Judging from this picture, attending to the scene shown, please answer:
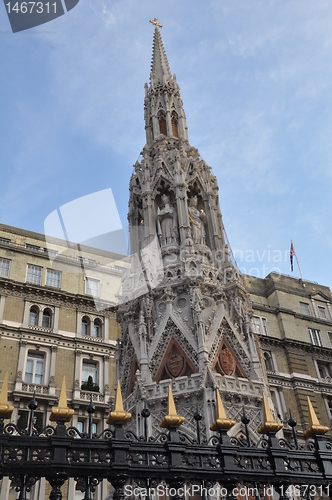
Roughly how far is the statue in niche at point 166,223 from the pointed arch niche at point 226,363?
566 centimetres

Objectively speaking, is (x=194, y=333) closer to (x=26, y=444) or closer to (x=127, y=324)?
(x=127, y=324)

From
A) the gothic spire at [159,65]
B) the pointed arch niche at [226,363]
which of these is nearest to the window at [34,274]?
the gothic spire at [159,65]

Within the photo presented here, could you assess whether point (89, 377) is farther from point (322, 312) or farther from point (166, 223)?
point (322, 312)

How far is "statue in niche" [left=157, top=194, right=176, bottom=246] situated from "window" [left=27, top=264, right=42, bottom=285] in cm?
1431

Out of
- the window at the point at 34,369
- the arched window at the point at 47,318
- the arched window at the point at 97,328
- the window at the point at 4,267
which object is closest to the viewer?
the window at the point at 34,369

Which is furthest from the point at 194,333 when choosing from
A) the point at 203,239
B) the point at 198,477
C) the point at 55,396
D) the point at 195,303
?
the point at 55,396

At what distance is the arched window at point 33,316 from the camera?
32.2 m

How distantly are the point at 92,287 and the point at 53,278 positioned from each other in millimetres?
2969

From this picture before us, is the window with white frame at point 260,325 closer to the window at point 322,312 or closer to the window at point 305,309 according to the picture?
the window at point 305,309

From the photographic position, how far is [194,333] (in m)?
18.9

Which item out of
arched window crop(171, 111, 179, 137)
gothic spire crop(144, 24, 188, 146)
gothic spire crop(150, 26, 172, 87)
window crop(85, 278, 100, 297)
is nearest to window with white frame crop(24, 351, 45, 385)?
window crop(85, 278, 100, 297)

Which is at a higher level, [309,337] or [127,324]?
[309,337]

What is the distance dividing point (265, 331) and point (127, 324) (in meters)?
20.9

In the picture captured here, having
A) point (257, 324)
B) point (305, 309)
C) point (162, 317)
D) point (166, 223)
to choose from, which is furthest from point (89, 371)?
point (305, 309)
